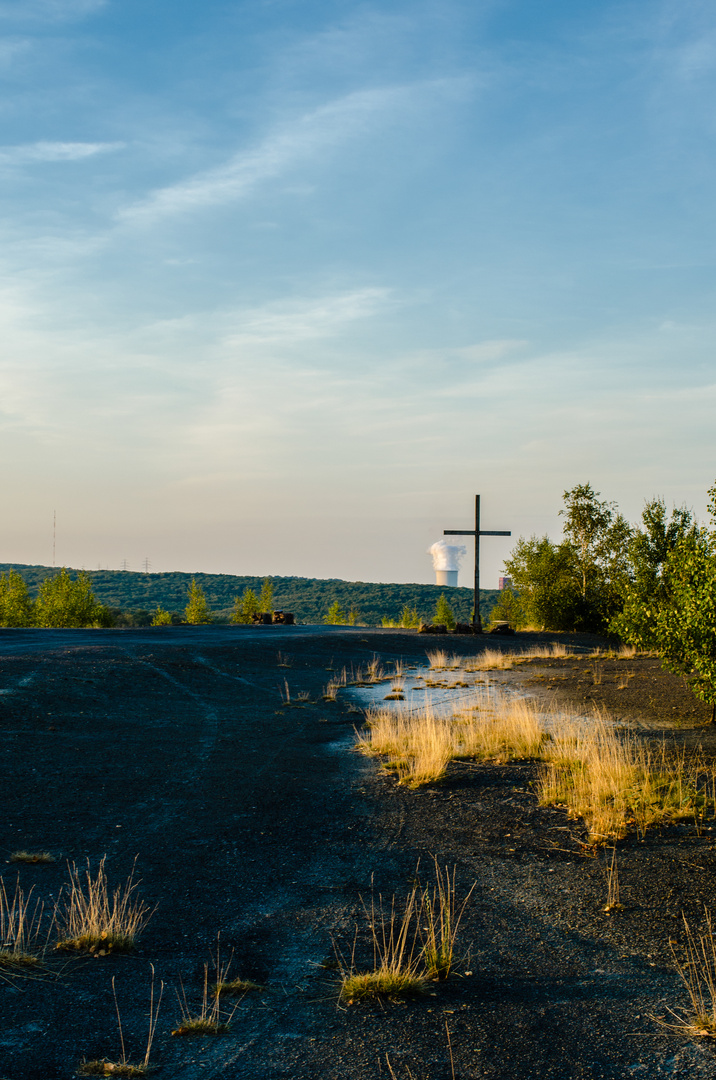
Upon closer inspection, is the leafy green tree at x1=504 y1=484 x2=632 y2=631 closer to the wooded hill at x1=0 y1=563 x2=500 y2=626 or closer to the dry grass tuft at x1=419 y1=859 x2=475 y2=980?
the dry grass tuft at x1=419 y1=859 x2=475 y2=980

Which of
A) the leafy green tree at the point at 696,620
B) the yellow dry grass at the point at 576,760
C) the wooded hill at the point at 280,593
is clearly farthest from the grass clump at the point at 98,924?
the wooded hill at the point at 280,593

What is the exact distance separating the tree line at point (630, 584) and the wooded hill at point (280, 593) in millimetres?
81491

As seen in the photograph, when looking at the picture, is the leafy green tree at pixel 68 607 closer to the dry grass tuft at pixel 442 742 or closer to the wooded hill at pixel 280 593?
the dry grass tuft at pixel 442 742

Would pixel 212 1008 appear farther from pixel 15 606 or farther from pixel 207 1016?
pixel 15 606

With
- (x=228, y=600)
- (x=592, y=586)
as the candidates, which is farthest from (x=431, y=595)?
(x=592, y=586)

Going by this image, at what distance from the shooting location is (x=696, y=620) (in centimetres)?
1030

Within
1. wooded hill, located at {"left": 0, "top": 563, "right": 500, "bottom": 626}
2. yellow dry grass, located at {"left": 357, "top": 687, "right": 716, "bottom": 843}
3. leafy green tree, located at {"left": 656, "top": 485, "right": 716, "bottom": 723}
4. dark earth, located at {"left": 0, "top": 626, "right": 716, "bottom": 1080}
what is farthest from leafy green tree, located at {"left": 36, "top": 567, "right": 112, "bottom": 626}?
wooded hill, located at {"left": 0, "top": 563, "right": 500, "bottom": 626}

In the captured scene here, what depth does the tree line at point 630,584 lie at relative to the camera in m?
10.8

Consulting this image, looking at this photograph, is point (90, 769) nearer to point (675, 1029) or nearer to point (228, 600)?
point (675, 1029)

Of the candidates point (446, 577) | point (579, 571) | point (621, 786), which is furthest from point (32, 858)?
point (446, 577)

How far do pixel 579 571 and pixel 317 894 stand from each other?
34.4 meters

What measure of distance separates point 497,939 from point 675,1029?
4.67 ft

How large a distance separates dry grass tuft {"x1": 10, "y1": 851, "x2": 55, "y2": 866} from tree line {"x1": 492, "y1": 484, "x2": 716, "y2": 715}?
8.55 meters

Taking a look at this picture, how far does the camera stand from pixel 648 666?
21.8 m
